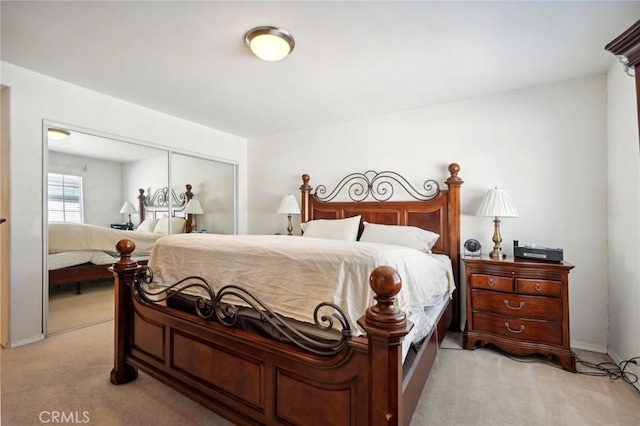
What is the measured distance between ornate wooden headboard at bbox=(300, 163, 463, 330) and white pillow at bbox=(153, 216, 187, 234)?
66.0 inches

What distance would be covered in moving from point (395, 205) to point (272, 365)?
245 centimetres

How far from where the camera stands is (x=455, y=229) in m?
2.98

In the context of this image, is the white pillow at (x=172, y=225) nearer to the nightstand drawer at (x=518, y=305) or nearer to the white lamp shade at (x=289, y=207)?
the white lamp shade at (x=289, y=207)

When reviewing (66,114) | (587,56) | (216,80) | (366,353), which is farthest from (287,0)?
(66,114)

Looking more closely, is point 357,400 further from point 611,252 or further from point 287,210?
point 287,210

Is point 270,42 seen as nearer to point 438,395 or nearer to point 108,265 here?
point 438,395

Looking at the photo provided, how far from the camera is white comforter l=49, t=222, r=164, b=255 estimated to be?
9.27 feet

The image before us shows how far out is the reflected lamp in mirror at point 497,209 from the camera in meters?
2.56

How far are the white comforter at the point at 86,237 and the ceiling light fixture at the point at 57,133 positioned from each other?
0.86 m

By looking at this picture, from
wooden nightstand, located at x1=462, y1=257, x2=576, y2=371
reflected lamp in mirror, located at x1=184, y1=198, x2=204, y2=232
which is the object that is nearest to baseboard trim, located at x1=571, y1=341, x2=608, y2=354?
wooden nightstand, located at x1=462, y1=257, x2=576, y2=371

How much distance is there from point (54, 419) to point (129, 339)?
50cm

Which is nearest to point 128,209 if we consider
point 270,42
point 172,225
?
point 172,225

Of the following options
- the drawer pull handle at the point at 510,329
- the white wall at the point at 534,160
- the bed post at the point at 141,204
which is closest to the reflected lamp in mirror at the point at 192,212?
the bed post at the point at 141,204

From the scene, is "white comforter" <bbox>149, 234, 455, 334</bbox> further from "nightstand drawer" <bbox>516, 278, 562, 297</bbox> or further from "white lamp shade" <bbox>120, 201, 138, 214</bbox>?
"white lamp shade" <bbox>120, 201, 138, 214</bbox>
